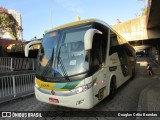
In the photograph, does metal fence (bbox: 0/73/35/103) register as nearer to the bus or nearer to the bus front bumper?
the bus

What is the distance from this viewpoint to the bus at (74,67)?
4.80m

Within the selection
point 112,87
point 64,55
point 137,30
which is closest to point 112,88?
point 112,87

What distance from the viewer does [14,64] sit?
1575 cm

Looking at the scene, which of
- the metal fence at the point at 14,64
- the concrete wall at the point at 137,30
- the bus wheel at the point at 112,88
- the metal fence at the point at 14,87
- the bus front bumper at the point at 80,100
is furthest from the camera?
the concrete wall at the point at 137,30

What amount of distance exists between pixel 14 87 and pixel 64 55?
3.93 m

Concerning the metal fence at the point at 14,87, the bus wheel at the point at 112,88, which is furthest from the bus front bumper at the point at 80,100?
the metal fence at the point at 14,87

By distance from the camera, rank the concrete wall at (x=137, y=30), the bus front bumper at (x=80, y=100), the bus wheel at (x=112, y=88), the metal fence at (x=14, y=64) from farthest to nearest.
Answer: the concrete wall at (x=137, y=30) < the metal fence at (x=14, y=64) < the bus wheel at (x=112, y=88) < the bus front bumper at (x=80, y=100)

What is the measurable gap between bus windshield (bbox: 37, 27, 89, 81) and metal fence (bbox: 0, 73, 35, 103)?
2.86m

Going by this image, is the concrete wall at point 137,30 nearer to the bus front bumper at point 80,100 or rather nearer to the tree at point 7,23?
the bus front bumper at point 80,100

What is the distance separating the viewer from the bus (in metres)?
4.80

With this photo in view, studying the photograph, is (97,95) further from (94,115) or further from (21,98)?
(21,98)

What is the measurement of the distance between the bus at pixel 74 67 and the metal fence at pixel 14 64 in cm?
1070

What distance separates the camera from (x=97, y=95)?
17.1ft

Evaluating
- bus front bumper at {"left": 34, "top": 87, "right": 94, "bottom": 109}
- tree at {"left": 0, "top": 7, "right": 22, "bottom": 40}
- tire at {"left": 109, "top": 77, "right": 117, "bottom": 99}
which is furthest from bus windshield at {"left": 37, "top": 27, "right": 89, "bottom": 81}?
tree at {"left": 0, "top": 7, "right": 22, "bottom": 40}
